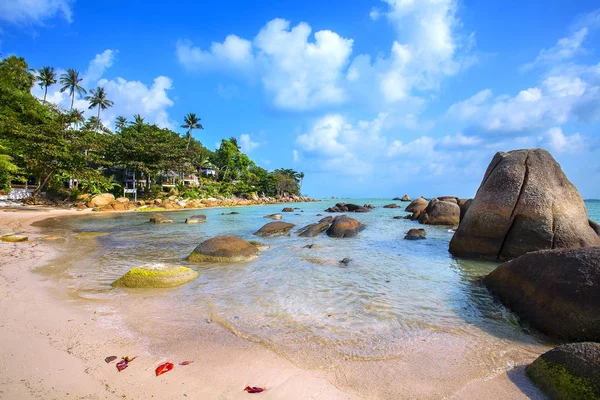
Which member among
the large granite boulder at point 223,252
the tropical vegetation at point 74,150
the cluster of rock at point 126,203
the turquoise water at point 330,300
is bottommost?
the turquoise water at point 330,300

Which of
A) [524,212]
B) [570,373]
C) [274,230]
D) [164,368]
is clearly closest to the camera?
[570,373]

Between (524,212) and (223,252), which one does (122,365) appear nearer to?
(223,252)

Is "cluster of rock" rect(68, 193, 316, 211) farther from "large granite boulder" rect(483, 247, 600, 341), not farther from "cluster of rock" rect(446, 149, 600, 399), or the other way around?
"large granite boulder" rect(483, 247, 600, 341)

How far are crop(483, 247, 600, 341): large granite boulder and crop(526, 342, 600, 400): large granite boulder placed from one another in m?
1.36

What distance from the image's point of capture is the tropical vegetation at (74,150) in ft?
90.2

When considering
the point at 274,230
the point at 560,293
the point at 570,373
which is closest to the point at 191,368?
the point at 570,373

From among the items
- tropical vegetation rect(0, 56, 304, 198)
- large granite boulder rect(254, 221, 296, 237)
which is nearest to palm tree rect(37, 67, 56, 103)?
tropical vegetation rect(0, 56, 304, 198)

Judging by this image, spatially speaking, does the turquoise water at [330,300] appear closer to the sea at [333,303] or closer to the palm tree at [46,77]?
the sea at [333,303]

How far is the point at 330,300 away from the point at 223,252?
14.6 ft

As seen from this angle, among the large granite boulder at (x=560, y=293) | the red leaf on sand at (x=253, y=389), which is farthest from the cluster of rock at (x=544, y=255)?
the red leaf on sand at (x=253, y=389)

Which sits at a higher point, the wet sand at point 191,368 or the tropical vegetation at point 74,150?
the tropical vegetation at point 74,150

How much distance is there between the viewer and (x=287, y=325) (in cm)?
466

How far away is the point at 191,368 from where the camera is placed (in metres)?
3.33

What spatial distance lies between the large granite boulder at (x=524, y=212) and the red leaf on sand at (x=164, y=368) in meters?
9.72
